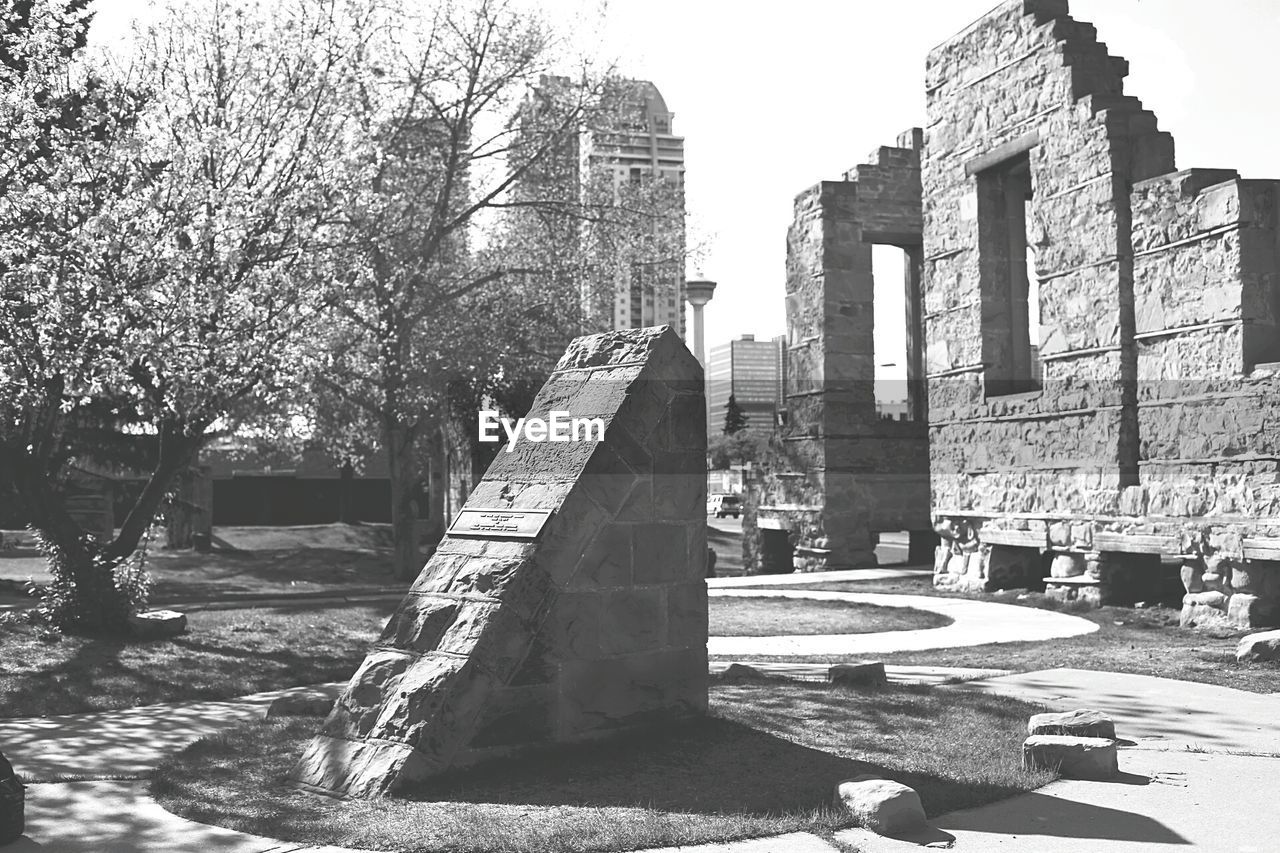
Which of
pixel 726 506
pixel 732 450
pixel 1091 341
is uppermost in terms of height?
pixel 732 450

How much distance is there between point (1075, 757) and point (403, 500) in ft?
56.7

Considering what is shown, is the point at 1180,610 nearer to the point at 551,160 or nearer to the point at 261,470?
the point at 551,160

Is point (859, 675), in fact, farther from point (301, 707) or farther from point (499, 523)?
point (301, 707)

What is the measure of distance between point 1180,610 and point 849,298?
8278 mm

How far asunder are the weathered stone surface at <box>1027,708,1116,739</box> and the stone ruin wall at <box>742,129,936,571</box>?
12.9 m

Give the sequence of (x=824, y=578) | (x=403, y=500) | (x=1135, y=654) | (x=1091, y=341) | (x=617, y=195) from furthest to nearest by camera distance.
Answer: (x=617, y=195)
(x=403, y=500)
(x=824, y=578)
(x=1091, y=341)
(x=1135, y=654)

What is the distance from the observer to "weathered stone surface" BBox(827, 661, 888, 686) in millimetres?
7270

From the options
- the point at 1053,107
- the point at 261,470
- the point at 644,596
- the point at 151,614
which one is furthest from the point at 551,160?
the point at 261,470

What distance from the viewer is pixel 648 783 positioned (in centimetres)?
490

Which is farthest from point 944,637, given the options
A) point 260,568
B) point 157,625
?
point 260,568

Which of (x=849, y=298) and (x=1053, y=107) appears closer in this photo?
(x=1053, y=107)

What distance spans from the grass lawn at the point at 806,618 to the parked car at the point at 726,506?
4936cm

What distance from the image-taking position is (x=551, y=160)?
21.6 meters

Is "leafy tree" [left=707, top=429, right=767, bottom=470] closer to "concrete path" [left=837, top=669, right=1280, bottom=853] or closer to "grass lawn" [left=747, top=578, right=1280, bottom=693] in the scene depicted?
"grass lawn" [left=747, top=578, right=1280, bottom=693]
